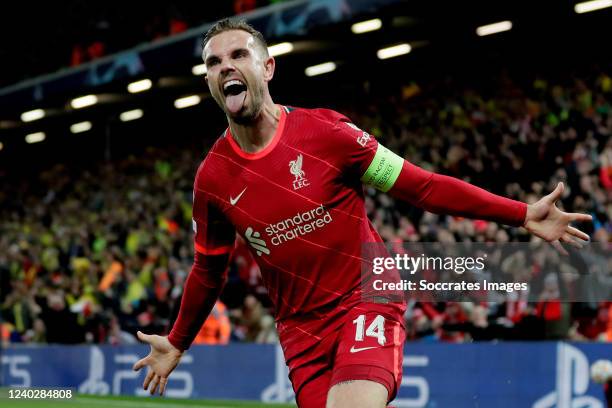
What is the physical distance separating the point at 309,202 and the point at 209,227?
23.6 inches

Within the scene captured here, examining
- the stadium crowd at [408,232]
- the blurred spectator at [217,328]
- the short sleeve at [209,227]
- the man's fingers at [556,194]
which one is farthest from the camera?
the blurred spectator at [217,328]

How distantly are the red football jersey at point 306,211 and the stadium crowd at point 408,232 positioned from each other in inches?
269

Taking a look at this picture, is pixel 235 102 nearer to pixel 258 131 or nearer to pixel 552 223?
pixel 258 131

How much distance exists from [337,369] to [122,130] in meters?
26.9

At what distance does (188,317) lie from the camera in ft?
18.2

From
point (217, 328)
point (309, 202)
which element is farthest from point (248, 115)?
point (217, 328)

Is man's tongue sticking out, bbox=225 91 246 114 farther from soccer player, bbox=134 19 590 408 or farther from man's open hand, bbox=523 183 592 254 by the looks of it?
man's open hand, bbox=523 183 592 254

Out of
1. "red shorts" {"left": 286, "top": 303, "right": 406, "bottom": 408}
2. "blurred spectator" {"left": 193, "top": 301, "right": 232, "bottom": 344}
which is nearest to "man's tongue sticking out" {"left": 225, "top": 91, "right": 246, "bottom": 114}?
"red shorts" {"left": 286, "top": 303, "right": 406, "bottom": 408}

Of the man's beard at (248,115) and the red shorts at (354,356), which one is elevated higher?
the man's beard at (248,115)

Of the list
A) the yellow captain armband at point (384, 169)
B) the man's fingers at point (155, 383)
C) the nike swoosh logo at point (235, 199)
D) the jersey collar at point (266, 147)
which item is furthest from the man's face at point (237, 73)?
the man's fingers at point (155, 383)

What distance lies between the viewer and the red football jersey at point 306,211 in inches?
196

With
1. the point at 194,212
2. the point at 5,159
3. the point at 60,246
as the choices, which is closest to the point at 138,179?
the point at 60,246

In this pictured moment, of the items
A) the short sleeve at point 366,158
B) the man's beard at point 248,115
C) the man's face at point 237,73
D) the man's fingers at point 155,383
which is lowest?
the man's fingers at point 155,383

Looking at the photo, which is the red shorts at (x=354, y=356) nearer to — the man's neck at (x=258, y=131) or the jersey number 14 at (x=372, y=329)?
the jersey number 14 at (x=372, y=329)
